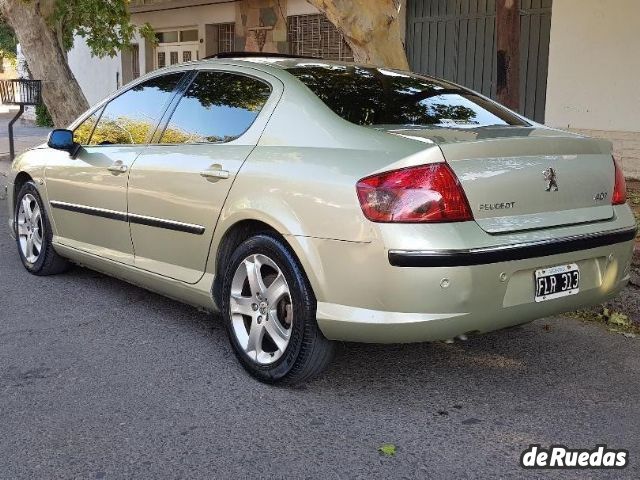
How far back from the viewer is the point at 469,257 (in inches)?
125

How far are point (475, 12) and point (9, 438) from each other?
9.62 m

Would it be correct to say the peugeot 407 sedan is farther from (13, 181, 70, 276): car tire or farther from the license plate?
(13, 181, 70, 276): car tire

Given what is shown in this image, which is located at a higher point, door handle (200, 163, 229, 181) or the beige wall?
the beige wall

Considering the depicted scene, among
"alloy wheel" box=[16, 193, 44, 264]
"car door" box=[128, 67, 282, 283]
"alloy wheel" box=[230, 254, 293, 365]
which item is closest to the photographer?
"alloy wheel" box=[230, 254, 293, 365]

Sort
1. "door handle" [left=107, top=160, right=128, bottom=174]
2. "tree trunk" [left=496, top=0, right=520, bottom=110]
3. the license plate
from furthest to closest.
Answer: "tree trunk" [left=496, top=0, right=520, bottom=110] < "door handle" [left=107, top=160, right=128, bottom=174] < the license plate

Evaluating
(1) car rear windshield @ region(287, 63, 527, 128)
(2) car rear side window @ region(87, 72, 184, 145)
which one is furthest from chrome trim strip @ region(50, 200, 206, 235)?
(1) car rear windshield @ region(287, 63, 527, 128)

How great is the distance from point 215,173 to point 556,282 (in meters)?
1.77

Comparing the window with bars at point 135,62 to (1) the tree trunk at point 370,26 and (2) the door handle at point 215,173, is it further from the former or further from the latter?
(2) the door handle at point 215,173

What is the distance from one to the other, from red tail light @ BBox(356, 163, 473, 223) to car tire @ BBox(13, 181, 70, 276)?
3.22m

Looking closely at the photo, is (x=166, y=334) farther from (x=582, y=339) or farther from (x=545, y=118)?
(x=545, y=118)

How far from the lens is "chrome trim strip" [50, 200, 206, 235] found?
13.6 feet

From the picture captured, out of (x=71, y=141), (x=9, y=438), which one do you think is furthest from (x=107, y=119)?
(x=9, y=438)

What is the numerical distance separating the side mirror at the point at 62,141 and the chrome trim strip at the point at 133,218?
0.38 m

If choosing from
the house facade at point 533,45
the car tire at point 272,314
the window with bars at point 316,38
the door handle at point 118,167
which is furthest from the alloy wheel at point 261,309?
the window with bars at point 316,38
